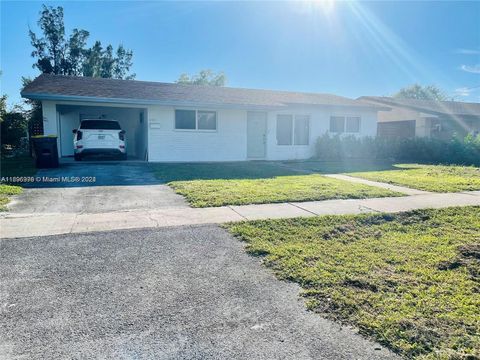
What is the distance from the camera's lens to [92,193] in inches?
329

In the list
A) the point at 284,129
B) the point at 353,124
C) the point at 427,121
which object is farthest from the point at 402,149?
the point at 427,121

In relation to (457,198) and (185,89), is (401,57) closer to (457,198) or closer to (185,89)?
(185,89)

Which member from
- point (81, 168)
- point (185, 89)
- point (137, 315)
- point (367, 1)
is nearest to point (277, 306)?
point (137, 315)

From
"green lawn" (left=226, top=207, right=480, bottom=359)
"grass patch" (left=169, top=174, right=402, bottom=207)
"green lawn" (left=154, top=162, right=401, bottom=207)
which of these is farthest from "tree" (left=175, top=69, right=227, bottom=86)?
"green lawn" (left=226, top=207, right=480, bottom=359)

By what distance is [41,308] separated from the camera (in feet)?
10.1

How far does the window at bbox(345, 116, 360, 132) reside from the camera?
20.0m

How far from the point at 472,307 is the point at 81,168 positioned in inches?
496

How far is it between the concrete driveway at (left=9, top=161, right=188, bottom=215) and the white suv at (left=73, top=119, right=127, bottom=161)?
2529mm

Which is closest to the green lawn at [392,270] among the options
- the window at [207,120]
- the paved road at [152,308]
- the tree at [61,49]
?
the paved road at [152,308]

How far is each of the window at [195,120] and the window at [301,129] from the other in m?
4.58

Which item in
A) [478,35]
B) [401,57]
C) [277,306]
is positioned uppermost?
[478,35]

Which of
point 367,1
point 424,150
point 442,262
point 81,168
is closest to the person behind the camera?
point 442,262

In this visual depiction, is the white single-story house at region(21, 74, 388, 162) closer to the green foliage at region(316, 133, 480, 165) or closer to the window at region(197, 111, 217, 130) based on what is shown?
the window at region(197, 111, 217, 130)

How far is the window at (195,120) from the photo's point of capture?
1636 centimetres
